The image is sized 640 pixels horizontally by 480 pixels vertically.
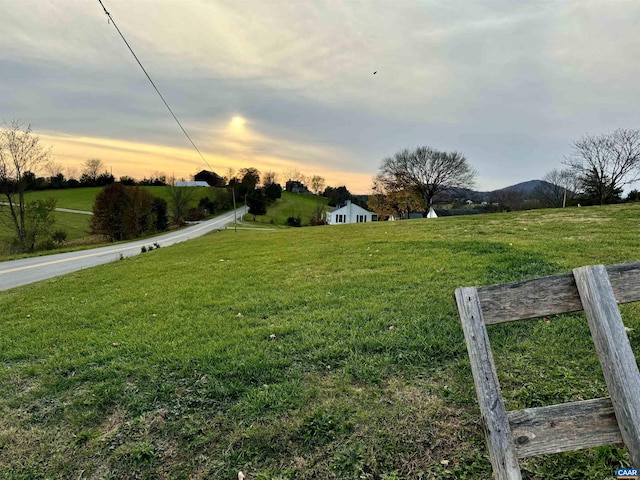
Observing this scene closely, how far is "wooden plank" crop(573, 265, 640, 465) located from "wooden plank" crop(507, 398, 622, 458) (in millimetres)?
41

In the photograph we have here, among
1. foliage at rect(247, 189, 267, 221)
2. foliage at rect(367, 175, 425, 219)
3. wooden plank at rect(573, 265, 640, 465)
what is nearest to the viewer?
wooden plank at rect(573, 265, 640, 465)

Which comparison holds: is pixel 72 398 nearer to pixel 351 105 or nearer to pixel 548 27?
pixel 548 27

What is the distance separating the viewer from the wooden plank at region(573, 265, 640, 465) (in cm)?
114

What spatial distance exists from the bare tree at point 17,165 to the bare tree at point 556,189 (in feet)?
173

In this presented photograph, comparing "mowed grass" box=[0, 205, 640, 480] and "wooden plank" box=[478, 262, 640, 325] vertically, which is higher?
"wooden plank" box=[478, 262, 640, 325]

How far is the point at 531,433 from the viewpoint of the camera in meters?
1.22

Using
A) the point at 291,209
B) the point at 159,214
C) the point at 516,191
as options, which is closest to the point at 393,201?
the point at 516,191

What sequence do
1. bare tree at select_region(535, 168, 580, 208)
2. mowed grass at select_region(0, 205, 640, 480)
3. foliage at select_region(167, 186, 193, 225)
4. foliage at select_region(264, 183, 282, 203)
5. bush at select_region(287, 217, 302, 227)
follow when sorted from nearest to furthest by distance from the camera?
mowed grass at select_region(0, 205, 640, 480)
bare tree at select_region(535, 168, 580, 208)
foliage at select_region(167, 186, 193, 225)
bush at select_region(287, 217, 302, 227)
foliage at select_region(264, 183, 282, 203)

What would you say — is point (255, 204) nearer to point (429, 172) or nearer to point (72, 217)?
point (72, 217)

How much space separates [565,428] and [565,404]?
9 centimetres

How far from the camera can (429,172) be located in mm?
42000

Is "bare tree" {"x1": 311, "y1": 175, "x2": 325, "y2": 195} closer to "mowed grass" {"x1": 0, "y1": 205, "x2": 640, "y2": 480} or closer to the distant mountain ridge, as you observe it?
the distant mountain ridge

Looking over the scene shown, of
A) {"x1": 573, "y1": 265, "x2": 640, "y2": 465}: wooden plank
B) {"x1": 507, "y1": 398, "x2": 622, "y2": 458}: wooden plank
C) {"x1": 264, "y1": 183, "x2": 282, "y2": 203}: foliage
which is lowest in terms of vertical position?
{"x1": 507, "y1": 398, "x2": 622, "y2": 458}: wooden plank

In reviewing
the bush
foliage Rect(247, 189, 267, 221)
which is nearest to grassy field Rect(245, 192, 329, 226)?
the bush
